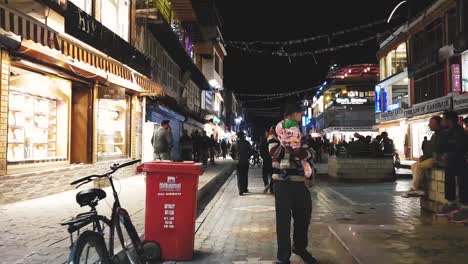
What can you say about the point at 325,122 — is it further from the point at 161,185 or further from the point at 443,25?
Result: the point at 161,185

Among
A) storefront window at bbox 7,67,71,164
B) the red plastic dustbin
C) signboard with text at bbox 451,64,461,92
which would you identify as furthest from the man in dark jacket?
signboard with text at bbox 451,64,461,92

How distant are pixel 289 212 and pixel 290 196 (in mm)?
188

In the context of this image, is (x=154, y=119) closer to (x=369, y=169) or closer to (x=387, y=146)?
(x=369, y=169)

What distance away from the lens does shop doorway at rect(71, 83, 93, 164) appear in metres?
13.2

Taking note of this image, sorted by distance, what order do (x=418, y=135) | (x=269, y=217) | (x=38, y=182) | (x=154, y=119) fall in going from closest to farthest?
(x=269, y=217) → (x=38, y=182) → (x=154, y=119) → (x=418, y=135)

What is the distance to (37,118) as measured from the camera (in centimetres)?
1139

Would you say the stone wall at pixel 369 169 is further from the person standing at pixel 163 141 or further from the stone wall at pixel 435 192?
the stone wall at pixel 435 192

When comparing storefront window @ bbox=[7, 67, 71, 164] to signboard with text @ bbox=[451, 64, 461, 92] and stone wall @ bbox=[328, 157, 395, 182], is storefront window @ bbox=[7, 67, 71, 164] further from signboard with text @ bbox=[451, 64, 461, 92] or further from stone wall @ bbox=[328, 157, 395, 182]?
signboard with text @ bbox=[451, 64, 461, 92]

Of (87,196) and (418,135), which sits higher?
(418,135)

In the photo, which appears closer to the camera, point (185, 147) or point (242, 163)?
point (242, 163)

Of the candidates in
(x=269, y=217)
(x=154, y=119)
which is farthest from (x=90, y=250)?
(x=154, y=119)

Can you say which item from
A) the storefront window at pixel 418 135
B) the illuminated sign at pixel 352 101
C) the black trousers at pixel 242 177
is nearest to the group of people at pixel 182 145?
the black trousers at pixel 242 177

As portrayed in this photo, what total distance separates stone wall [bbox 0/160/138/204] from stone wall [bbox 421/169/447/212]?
8.01m

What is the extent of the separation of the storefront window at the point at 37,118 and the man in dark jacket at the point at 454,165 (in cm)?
831
